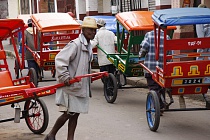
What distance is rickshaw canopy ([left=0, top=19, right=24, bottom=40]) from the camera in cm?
932

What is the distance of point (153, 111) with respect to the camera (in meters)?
8.80

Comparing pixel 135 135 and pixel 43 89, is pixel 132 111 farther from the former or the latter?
pixel 43 89

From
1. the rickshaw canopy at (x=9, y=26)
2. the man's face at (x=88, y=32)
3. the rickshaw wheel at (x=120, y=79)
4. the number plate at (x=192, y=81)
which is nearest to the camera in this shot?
the man's face at (x=88, y=32)

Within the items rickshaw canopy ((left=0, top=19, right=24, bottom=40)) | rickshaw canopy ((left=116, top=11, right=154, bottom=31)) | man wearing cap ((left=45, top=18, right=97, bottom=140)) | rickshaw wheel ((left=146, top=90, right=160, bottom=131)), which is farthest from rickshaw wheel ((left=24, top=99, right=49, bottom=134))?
rickshaw canopy ((left=116, top=11, right=154, bottom=31))

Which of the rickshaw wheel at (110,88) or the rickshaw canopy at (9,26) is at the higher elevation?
the rickshaw canopy at (9,26)

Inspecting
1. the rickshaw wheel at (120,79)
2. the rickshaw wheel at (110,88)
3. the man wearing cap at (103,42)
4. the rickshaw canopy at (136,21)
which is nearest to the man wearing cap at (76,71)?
the rickshaw canopy at (136,21)

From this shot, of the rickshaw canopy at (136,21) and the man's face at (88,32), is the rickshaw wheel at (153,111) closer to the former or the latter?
the man's face at (88,32)

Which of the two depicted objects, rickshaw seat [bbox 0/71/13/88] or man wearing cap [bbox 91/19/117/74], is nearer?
rickshaw seat [bbox 0/71/13/88]

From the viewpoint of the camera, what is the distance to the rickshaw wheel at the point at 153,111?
8.50 m

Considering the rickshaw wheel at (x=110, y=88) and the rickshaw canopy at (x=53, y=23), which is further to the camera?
the rickshaw canopy at (x=53, y=23)

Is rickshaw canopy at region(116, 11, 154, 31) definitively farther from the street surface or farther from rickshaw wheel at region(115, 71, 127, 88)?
the street surface

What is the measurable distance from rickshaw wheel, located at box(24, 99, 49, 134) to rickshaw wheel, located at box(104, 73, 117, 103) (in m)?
2.90

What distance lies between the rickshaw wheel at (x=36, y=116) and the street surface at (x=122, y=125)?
0.12 m

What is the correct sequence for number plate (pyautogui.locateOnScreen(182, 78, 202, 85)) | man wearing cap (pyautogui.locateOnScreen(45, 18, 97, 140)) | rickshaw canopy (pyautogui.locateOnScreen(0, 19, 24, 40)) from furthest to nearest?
rickshaw canopy (pyautogui.locateOnScreen(0, 19, 24, 40)) < number plate (pyautogui.locateOnScreen(182, 78, 202, 85)) < man wearing cap (pyautogui.locateOnScreen(45, 18, 97, 140))
